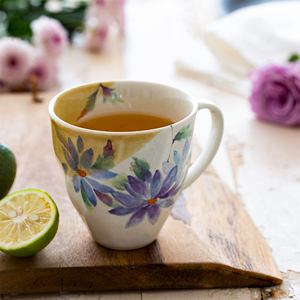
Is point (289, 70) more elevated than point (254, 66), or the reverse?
point (289, 70)

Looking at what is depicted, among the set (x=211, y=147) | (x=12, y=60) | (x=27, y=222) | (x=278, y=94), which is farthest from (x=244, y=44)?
(x=27, y=222)

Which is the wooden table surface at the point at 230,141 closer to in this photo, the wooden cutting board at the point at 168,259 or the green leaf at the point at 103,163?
the wooden cutting board at the point at 168,259

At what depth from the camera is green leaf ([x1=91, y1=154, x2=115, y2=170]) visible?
563 millimetres

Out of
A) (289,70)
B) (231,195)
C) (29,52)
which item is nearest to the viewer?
(231,195)

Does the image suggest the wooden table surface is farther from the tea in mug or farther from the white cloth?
the tea in mug

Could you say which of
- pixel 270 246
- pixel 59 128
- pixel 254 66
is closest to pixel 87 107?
pixel 59 128

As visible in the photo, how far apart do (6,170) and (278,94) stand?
738mm

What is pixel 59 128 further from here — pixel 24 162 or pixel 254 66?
pixel 254 66

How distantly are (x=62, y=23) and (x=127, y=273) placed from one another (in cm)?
136

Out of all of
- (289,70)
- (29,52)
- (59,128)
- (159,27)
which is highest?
(59,128)

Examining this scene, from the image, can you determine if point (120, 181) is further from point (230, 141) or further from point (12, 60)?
point (12, 60)

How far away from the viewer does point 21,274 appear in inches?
24.0

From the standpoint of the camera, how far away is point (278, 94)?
1.17 meters

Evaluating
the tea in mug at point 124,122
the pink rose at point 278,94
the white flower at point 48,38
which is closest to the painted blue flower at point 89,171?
the tea in mug at point 124,122
